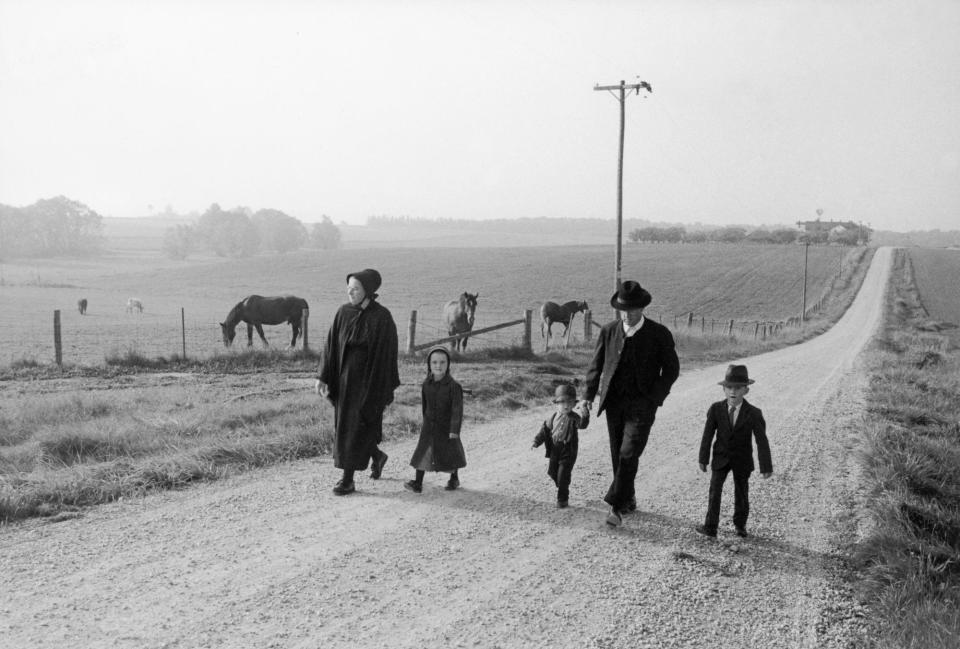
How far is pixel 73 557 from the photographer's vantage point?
15.7 feet

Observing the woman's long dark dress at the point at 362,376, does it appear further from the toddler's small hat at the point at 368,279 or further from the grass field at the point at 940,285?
the grass field at the point at 940,285

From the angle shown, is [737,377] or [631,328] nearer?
[737,377]

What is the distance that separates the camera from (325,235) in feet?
336

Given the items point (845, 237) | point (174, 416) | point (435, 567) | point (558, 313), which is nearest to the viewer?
point (435, 567)

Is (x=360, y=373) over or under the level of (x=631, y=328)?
under

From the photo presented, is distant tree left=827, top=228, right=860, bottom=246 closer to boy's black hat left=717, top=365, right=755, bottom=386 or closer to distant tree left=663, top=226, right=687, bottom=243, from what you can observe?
distant tree left=663, top=226, right=687, bottom=243

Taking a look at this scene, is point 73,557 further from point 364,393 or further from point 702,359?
point 702,359

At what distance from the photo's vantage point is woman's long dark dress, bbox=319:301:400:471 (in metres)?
6.41

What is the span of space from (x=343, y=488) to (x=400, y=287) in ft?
165

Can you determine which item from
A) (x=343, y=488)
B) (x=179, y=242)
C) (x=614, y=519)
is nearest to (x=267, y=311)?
(x=343, y=488)

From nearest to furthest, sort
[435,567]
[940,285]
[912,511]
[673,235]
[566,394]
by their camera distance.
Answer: [435,567] < [566,394] < [912,511] < [940,285] < [673,235]

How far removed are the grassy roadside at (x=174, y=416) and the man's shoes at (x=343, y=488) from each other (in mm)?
1326

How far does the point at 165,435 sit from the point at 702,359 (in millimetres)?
14736

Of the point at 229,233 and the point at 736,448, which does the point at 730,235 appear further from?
the point at 736,448
